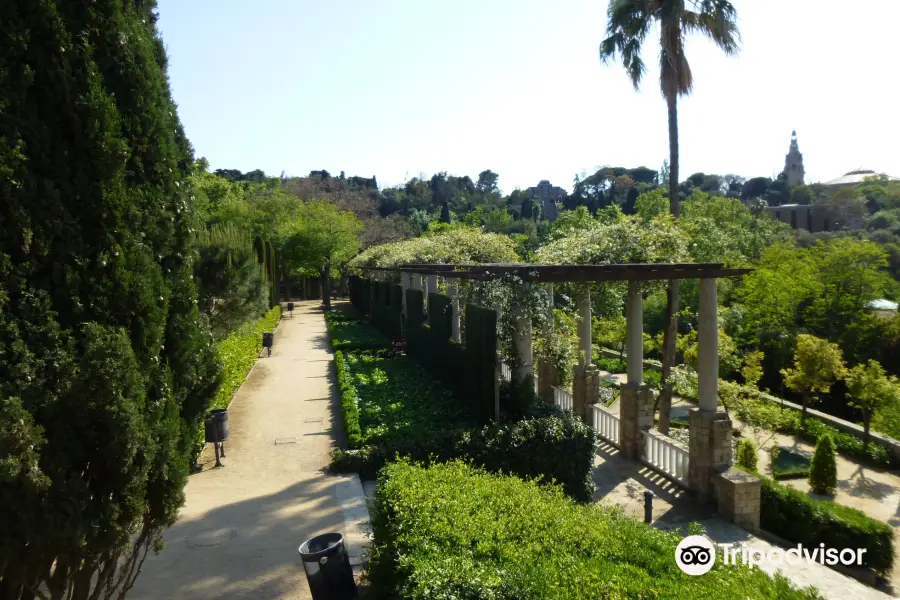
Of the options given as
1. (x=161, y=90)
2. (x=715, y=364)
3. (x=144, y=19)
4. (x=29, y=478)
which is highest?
(x=144, y=19)

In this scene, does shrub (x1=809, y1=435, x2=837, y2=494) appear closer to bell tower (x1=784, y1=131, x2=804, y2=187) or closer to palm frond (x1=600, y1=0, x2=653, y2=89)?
palm frond (x1=600, y1=0, x2=653, y2=89)

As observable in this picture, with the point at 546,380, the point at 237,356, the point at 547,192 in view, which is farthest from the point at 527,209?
the point at 546,380

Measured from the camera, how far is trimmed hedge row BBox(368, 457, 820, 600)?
3748 millimetres

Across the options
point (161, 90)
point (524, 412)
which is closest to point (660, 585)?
point (161, 90)

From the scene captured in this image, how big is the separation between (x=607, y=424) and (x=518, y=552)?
918 centimetres

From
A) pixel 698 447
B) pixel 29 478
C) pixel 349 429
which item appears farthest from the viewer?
pixel 349 429

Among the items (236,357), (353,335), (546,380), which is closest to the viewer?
(546,380)

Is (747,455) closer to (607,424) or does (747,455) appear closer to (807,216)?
(607,424)

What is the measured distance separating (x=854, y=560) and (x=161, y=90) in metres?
9.90

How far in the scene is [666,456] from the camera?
10523mm

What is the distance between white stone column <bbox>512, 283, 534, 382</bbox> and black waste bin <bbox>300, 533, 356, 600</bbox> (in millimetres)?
5241

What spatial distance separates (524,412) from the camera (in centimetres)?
990

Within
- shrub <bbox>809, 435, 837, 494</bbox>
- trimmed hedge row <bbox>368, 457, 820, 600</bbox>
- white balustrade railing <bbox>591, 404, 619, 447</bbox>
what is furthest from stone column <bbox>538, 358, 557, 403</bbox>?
trimmed hedge row <bbox>368, 457, 820, 600</bbox>

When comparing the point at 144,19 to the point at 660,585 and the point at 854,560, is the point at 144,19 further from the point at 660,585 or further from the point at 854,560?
the point at 854,560
